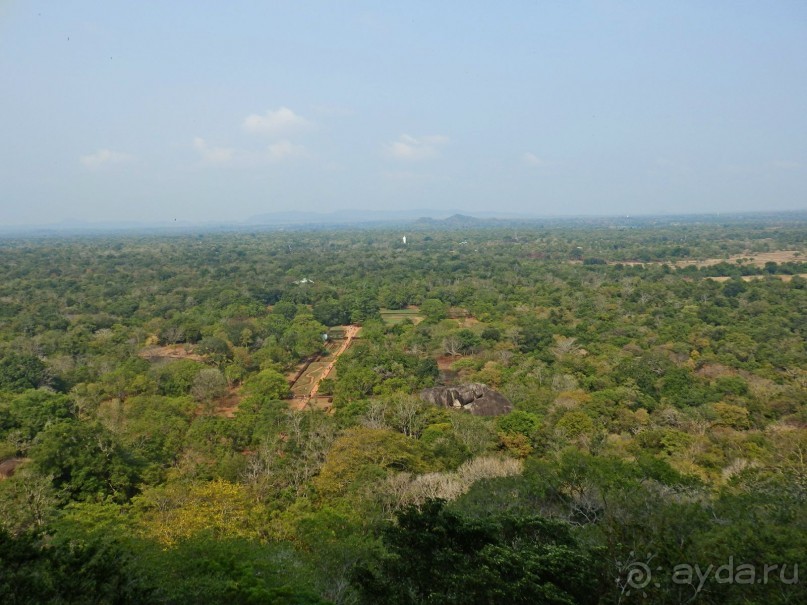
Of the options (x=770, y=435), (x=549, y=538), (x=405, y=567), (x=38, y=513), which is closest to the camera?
(x=405, y=567)

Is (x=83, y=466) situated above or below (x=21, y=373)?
above

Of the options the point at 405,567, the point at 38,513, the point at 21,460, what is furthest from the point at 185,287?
the point at 405,567

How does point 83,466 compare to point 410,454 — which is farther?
point 410,454

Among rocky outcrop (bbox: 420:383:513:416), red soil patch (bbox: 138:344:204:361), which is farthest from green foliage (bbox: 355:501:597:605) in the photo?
red soil patch (bbox: 138:344:204:361)

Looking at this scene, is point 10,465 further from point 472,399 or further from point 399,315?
point 399,315

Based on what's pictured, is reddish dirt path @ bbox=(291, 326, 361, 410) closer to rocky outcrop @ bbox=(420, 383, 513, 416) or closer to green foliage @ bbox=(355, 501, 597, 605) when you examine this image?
rocky outcrop @ bbox=(420, 383, 513, 416)

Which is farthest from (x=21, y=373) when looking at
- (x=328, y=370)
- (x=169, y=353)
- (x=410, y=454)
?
(x=410, y=454)

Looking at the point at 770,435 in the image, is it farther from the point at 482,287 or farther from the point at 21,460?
the point at 482,287
